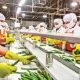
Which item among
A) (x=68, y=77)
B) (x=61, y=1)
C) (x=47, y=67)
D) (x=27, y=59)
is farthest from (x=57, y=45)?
(x=61, y=1)

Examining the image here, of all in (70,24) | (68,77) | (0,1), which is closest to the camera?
Result: (68,77)

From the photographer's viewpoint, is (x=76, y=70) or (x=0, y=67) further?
(x=0, y=67)

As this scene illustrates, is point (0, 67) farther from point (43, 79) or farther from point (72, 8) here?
point (72, 8)

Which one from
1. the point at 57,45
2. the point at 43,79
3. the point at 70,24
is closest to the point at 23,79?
the point at 43,79

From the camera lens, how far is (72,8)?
2102cm

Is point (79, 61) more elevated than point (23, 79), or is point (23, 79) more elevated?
point (79, 61)

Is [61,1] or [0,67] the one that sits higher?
[61,1]

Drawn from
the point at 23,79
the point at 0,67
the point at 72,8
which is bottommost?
the point at 23,79

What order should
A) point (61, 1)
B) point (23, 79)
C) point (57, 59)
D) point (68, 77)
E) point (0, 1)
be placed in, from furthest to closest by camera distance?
point (0, 1)
point (61, 1)
point (23, 79)
point (57, 59)
point (68, 77)

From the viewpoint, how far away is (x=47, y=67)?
2016mm

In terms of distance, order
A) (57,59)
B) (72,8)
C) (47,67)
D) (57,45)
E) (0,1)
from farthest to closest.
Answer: (72,8) → (0,1) → (57,45) → (57,59) → (47,67)

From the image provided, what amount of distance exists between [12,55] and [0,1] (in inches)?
670

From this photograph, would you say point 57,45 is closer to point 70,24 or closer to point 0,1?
point 70,24

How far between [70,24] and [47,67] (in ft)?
17.0
